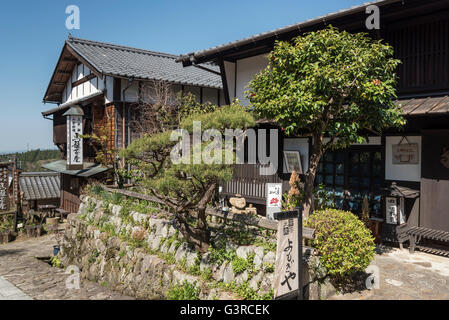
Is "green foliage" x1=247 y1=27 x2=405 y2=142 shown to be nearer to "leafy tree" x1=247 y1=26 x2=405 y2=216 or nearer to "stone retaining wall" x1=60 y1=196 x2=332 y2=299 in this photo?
"leafy tree" x1=247 y1=26 x2=405 y2=216

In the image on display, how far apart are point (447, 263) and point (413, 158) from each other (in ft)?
9.59

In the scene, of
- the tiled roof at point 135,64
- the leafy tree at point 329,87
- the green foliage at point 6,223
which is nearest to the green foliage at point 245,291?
the leafy tree at point 329,87

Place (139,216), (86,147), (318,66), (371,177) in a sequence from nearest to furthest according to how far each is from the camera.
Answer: (318,66) → (371,177) → (139,216) → (86,147)

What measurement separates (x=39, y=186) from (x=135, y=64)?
12.7m

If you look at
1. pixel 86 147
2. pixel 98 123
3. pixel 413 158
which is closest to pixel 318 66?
pixel 413 158

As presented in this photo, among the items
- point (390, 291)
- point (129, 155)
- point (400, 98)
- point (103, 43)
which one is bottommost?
point (390, 291)

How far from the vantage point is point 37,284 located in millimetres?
10008

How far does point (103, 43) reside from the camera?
22.1 meters

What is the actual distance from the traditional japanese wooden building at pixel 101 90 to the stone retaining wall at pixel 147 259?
13.2ft

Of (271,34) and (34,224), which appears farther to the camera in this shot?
(34,224)

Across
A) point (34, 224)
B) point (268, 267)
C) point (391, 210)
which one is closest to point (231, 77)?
point (391, 210)

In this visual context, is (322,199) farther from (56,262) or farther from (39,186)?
(39,186)
